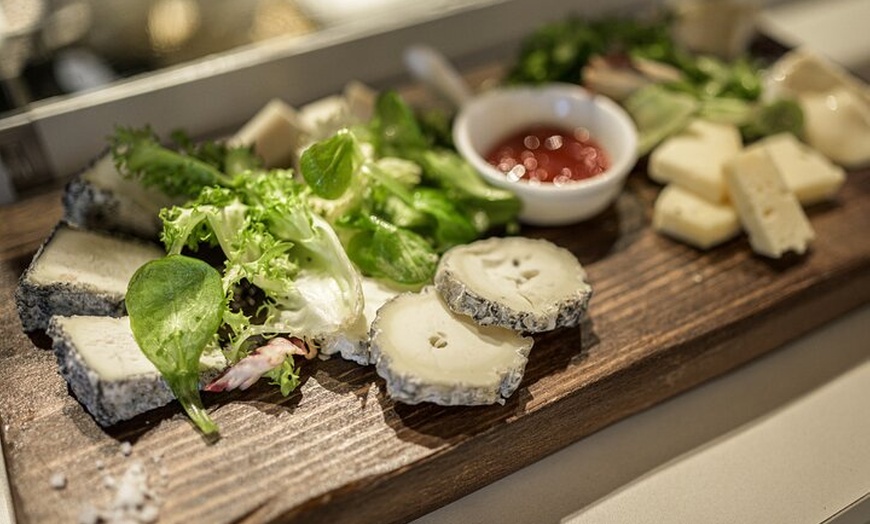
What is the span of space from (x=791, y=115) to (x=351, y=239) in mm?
1872

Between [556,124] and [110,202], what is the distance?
1651 mm

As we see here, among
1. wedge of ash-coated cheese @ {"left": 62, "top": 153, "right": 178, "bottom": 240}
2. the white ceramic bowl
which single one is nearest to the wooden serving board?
the white ceramic bowl

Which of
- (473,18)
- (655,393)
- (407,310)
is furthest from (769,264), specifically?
(473,18)

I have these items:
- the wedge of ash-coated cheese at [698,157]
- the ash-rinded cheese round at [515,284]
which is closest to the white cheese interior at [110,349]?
the ash-rinded cheese round at [515,284]

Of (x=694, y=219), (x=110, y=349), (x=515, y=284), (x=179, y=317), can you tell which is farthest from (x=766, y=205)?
(x=110, y=349)

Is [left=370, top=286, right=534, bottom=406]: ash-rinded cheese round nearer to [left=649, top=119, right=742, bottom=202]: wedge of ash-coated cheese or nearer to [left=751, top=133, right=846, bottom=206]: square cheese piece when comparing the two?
[left=649, top=119, right=742, bottom=202]: wedge of ash-coated cheese

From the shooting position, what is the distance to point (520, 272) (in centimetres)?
250

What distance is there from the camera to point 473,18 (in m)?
3.73

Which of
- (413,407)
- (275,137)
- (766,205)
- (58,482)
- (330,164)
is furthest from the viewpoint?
(275,137)

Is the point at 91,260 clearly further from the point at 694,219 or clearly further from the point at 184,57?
the point at 694,219

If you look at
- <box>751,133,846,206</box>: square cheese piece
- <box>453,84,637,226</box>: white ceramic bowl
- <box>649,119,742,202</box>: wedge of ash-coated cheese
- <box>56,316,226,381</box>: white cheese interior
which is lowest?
<box>751,133,846,206</box>: square cheese piece

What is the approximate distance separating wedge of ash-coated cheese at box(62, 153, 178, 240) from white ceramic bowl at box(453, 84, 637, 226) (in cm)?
108

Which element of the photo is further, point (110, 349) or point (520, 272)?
point (520, 272)

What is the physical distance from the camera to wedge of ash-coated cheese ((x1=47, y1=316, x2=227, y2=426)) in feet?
6.85
